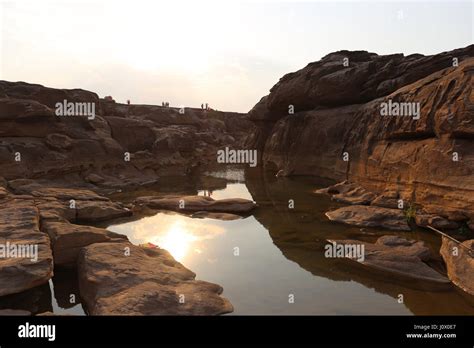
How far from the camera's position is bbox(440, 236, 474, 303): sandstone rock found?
6.50m

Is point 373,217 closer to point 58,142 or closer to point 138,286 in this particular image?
point 138,286

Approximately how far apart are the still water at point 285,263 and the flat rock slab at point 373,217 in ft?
1.35

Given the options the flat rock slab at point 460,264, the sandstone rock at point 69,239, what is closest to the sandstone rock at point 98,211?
the sandstone rock at point 69,239

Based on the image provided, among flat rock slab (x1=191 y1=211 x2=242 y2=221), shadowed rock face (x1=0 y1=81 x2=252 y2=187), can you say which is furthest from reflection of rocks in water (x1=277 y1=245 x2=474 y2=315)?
shadowed rock face (x1=0 y1=81 x2=252 y2=187)

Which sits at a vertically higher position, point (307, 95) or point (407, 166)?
point (307, 95)

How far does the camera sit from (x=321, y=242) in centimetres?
963

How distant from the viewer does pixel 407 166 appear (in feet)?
42.2

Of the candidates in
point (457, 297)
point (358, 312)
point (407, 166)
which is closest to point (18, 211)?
point (358, 312)

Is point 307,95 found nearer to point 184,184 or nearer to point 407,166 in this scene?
point 184,184

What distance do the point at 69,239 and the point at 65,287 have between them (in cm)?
119

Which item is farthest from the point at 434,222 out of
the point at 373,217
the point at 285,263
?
the point at 285,263

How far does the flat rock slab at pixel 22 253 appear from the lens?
5746 millimetres

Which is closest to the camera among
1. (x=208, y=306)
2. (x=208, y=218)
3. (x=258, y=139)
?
(x=208, y=306)
